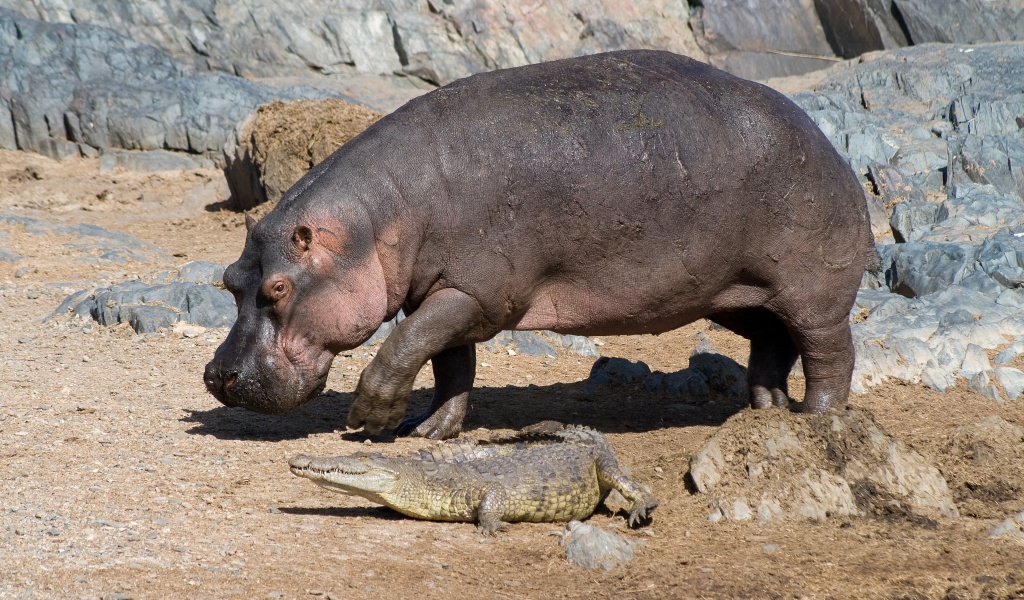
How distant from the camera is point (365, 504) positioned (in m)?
5.43

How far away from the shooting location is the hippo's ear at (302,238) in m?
5.79

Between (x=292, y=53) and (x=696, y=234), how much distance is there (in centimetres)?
1901

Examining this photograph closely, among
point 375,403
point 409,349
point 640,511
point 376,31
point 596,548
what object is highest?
point 376,31

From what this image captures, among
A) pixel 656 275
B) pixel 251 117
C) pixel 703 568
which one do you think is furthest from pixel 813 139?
pixel 251 117

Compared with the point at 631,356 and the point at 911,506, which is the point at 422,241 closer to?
the point at 911,506

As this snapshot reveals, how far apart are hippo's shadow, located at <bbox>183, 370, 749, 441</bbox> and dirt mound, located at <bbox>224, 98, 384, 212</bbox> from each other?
640 cm

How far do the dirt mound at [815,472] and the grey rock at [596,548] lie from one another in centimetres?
74

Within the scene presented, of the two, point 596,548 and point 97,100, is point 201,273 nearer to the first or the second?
point 596,548

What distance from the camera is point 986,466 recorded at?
5.73 m

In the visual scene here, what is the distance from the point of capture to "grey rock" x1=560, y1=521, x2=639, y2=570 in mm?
4594

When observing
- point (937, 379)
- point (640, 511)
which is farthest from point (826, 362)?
point (640, 511)

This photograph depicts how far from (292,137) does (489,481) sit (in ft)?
32.1

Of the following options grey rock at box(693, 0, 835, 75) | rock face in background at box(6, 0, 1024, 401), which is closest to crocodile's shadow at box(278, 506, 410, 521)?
rock face in background at box(6, 0, 1024, 401)

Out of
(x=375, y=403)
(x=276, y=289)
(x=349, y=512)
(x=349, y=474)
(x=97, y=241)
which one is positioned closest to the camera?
(x=349, y=474)
